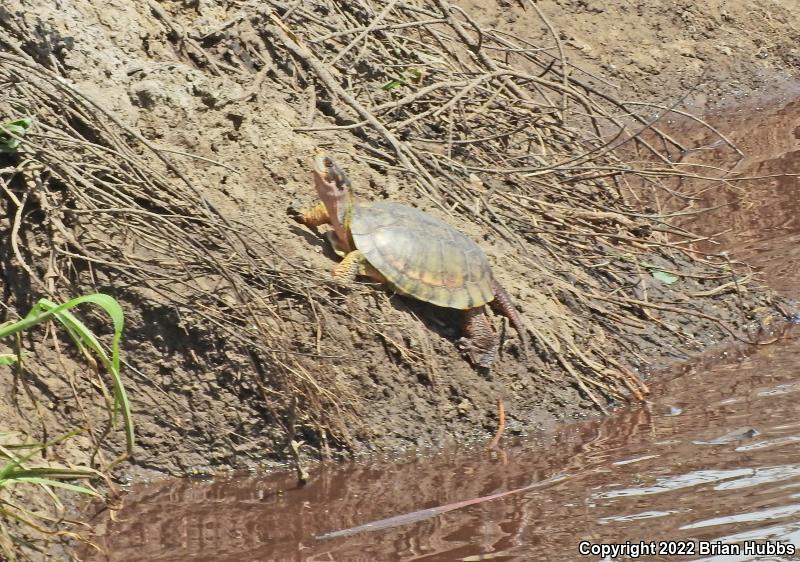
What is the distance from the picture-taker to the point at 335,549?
14.6ft

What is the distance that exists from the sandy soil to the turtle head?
0.60ft

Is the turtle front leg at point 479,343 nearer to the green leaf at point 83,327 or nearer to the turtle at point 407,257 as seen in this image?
the turtle at point 407,257

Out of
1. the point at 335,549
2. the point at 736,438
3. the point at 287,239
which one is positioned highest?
the point at 287,239

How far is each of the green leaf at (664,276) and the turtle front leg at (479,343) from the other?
156cm

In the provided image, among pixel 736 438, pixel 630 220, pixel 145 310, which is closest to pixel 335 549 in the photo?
pixel 145 310

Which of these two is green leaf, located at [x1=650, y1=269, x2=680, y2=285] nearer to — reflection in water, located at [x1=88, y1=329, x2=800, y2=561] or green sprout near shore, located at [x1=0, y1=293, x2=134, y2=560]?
reflection in water, located at [x1=88, y1=329, x2=800, y2=561]

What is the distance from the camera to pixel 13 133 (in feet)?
16.4

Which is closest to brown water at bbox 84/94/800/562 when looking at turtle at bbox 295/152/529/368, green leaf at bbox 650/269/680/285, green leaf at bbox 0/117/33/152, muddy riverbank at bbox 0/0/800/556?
muddy riverbank at bbox 0/0/800/556

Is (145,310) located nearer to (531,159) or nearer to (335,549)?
(335,549)

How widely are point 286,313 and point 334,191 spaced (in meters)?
0.65

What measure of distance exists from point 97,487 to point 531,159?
3.63 m

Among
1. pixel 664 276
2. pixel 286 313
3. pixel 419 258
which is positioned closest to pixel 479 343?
pixel 419 258

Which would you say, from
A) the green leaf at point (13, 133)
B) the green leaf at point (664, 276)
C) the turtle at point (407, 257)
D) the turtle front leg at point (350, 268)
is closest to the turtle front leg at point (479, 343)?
the turtle at point (407, 257)

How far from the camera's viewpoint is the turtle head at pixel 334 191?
18.8 feet
